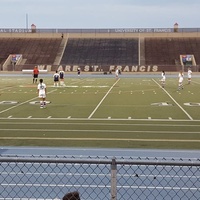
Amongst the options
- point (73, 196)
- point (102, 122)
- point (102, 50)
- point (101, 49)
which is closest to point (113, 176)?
point (73, 196)

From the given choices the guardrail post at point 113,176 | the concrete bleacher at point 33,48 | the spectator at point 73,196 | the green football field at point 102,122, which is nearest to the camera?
the spectator at point 73,196

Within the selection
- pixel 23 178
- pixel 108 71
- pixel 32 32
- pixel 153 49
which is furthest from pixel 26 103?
pixel 32 32

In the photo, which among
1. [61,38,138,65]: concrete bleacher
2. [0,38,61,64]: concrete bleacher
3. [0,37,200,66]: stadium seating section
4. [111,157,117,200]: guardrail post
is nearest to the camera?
[111,157,117,200]: guardrail post

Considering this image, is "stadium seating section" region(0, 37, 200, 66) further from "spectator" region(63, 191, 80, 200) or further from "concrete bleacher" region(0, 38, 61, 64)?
"spectator" region(63, 191, 80, 200)

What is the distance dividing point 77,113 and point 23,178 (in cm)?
1199

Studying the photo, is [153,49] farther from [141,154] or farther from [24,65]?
[141,154]

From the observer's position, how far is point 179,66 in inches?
2800

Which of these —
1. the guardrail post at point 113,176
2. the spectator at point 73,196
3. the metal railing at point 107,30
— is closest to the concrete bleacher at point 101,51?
the metal railing at point 107,30

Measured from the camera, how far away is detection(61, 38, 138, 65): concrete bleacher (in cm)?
8112

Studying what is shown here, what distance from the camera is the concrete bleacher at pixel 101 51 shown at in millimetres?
81125

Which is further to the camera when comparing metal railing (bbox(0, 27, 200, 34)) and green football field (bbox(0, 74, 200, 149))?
metal railing (bbox(0, 27, 200, 34))

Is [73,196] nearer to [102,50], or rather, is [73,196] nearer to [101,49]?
[102,50]

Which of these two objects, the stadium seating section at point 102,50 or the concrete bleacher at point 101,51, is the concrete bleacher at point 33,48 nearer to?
the stadium seating section at point 102,50

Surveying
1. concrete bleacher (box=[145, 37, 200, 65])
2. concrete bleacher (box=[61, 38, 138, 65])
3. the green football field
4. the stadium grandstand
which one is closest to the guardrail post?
the green football field
